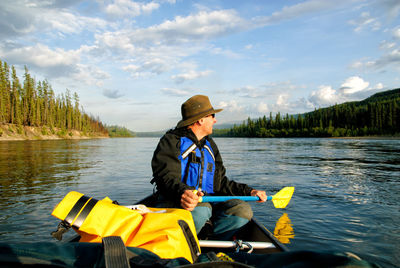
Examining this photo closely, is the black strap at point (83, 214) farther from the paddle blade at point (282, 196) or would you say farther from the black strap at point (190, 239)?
the paddle blade at point (282, 196)

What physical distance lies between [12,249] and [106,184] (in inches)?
381

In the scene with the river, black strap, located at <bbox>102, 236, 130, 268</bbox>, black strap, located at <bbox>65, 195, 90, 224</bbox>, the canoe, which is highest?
black strap, located at <bbox>65, 195, 90, 224</bbox>

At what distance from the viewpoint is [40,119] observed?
241ft

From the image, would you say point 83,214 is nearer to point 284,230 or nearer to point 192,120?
point 192,120

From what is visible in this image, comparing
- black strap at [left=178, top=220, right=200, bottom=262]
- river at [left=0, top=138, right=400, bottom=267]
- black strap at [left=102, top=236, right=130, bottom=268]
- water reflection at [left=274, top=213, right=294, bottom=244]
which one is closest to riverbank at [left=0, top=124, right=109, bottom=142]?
river at [left=0, top=138, right=400, bottom=267]

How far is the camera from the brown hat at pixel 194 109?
12.5 feet

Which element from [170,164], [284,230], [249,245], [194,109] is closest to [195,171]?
[170,164]

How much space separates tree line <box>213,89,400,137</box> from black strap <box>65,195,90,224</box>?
97342mm

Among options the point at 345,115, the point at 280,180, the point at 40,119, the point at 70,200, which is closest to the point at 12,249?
the point at 70,200

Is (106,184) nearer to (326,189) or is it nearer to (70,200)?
(326,189)

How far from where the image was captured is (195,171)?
3.69 metres

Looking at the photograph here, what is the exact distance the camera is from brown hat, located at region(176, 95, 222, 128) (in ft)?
12.5

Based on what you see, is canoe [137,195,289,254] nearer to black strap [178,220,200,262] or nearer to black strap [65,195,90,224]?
black strap [178,220,200,262]

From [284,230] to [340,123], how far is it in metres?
108
